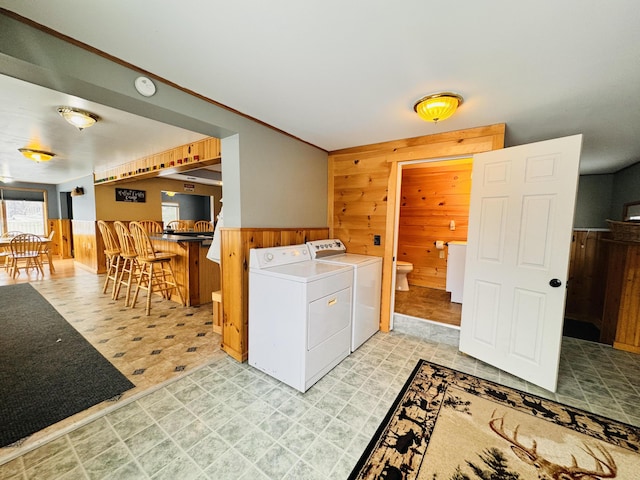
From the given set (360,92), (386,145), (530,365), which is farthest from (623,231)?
(360,92)

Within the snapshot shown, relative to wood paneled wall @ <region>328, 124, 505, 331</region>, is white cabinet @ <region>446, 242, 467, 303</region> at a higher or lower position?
lower

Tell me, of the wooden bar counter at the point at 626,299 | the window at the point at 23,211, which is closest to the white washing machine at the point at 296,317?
the wooden bar counter at the point at 626,299

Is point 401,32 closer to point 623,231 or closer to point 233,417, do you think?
point 233,417

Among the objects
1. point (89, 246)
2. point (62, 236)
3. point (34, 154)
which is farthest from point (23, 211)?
point (34, 154)

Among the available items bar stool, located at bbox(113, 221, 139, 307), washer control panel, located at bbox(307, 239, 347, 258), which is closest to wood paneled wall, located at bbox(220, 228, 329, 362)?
washer control panel, located at bbox(307, 239, 347, 258)

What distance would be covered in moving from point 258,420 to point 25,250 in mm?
7329

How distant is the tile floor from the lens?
132 cm

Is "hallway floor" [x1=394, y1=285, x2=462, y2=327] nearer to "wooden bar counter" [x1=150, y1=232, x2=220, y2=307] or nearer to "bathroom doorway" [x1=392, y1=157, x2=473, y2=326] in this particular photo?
"bathroom doorway" [x1=392, y1=157, x2=473, y2=326]

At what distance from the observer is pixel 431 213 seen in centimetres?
444

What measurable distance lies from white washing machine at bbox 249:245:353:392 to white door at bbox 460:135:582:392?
128cm

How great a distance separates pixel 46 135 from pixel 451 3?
4.66 m

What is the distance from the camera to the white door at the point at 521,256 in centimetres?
190

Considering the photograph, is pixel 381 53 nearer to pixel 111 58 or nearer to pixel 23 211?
Result: pixel 111 58

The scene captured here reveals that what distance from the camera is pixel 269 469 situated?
1318mm
